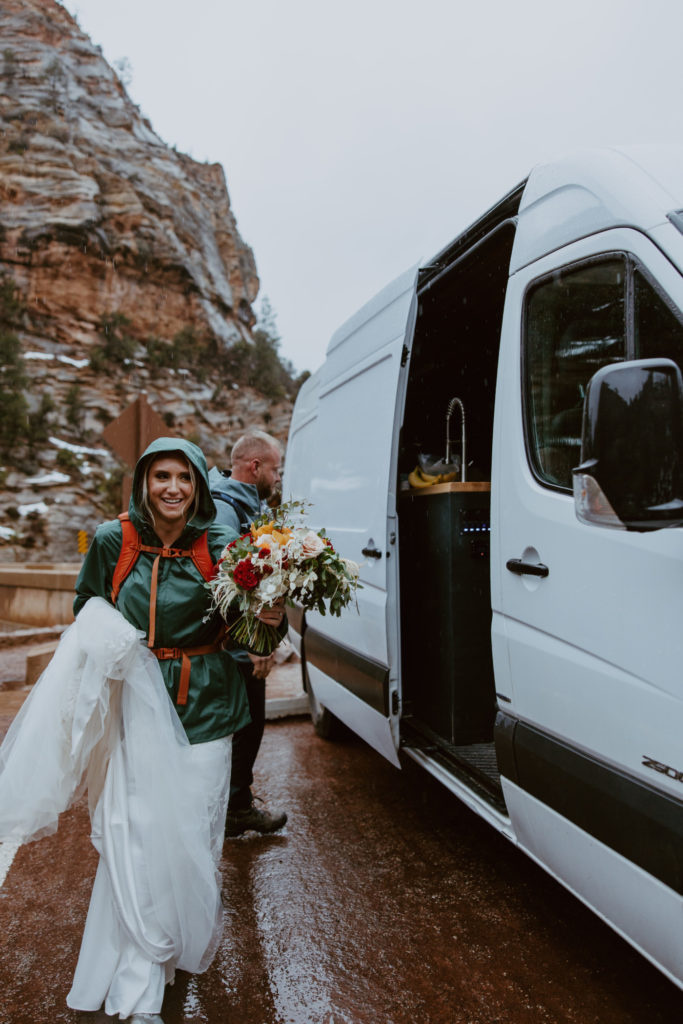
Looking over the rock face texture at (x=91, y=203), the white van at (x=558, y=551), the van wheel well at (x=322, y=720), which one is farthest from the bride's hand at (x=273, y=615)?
the rock face texture at (x=91, y=203)

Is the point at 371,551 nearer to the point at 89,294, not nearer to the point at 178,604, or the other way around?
the point at 178,604

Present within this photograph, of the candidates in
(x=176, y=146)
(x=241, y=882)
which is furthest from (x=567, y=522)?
(x=176, y=146)

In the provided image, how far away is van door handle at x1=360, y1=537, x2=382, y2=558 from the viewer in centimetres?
361

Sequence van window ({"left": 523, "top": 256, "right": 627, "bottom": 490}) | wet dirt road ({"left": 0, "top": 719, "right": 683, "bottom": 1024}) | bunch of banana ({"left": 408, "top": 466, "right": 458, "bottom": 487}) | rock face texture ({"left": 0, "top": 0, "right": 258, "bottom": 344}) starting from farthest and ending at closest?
1. rock face texture ({"left": 0, "top": 0, "right": 258, "bottom": 344})
2. bunch of banana ({"left": 408, "top": 466, "right": 458, "bottom": 487})
3. wet dirt road ({"left": 0, "top": 719, "right": 683, "bottom": 1024})
4. van window ({"left": 523, "top": 256, "right": 627, "bottom": 490})

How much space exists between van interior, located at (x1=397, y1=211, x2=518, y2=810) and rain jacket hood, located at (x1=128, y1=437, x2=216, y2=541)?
1.28 m

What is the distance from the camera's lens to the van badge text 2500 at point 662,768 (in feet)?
5.91

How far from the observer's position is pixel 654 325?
6.52 ft

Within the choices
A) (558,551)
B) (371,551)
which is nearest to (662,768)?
(558,551)

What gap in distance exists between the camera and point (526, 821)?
2535 mm

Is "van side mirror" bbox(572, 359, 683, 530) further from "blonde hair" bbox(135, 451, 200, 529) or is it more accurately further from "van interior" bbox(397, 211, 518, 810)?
"blonde hair" bbox(135, 451, 200, 529)

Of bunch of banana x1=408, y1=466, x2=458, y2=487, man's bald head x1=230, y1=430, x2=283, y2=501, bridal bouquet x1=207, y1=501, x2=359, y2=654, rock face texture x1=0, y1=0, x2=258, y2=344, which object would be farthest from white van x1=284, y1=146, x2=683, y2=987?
rock face texture x1=0, y1=0, x2=258, y2=344

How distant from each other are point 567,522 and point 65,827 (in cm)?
340

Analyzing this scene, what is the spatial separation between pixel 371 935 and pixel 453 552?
1637 mm

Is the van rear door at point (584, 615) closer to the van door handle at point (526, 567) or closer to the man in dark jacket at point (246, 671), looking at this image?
the van door handle at point (526, 567)
